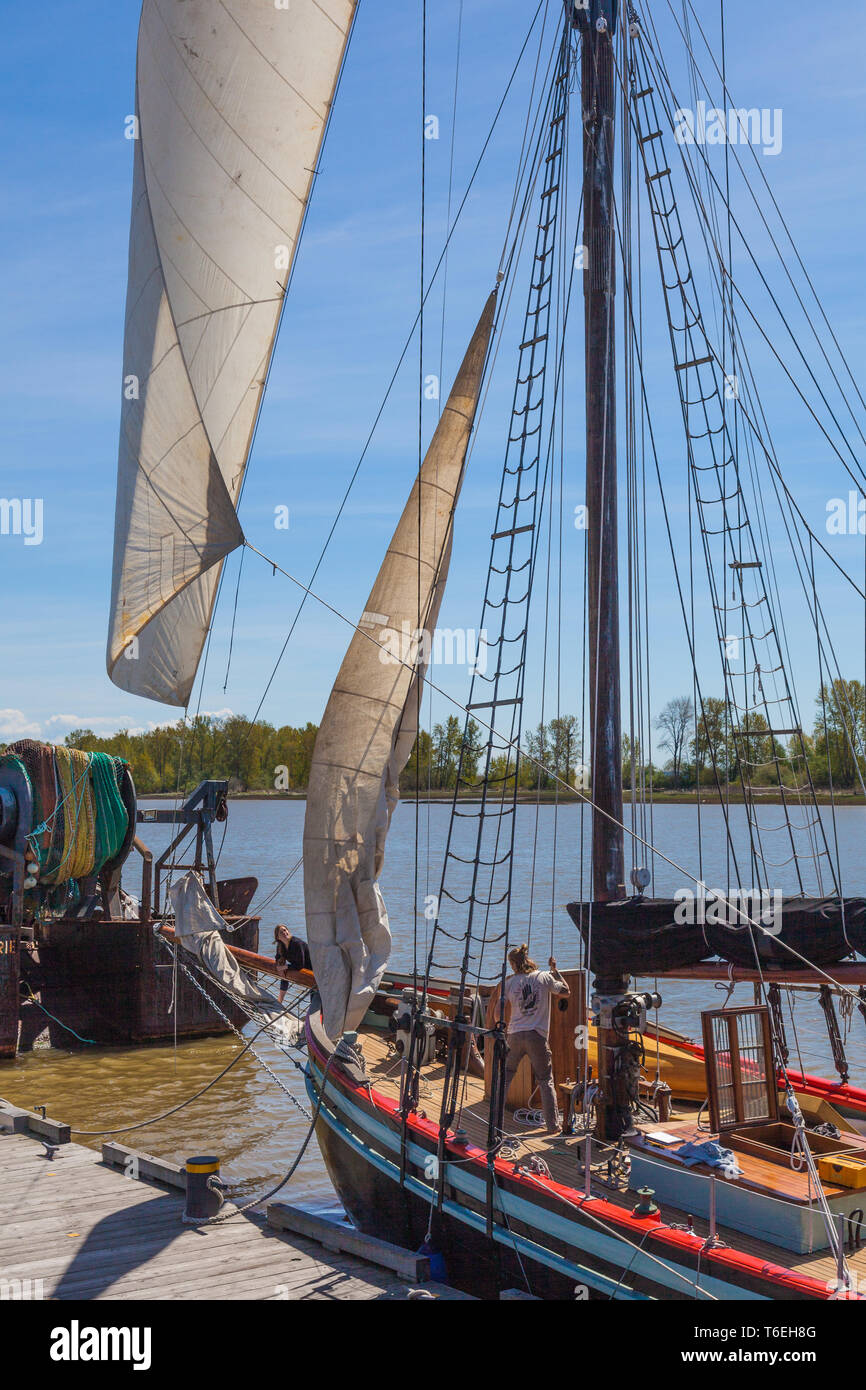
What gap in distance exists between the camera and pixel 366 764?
1090cm

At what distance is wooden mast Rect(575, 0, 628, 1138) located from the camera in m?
10.9

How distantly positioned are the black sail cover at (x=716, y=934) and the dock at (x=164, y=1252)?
295cm

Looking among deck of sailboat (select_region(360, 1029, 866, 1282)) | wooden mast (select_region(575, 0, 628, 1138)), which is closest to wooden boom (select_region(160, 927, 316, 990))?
deck of sailboat (select_region(360, 1029, 866, 1282))

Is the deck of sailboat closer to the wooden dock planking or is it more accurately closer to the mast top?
the wooden dock planking

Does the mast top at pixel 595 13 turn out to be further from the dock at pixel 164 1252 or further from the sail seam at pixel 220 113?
the dock at pixel 164 1252

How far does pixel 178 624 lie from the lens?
565 inches

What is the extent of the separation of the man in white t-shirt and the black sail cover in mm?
762

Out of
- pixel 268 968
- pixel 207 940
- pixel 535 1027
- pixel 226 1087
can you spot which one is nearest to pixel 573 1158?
pixel 535 1027

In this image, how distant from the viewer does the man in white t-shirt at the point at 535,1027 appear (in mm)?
10789

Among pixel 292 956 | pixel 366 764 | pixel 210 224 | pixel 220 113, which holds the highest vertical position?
pixel 220 113

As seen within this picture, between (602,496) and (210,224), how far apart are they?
5152 millimetres

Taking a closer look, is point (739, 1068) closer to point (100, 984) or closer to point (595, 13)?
point (595, 13)

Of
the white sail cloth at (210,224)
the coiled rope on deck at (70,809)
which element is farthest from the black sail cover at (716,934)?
the coiled rope on deck at (70,809)
